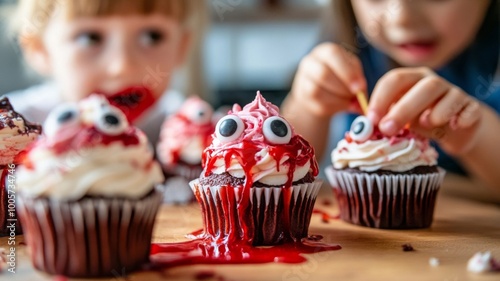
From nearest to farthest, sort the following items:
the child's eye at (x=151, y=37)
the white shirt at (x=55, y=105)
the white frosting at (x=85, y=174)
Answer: the white frosting at (x=85, y=174) < the child's eye at (x=151, y=37) < the white shirt at (x=55, y=105)

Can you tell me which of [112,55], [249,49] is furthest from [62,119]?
[249,49]

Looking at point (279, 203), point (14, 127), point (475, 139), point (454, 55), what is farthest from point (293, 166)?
point (454, 55)

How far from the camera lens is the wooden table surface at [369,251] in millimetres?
1386

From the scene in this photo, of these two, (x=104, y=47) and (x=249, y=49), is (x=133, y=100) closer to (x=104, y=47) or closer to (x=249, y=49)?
(x=104, y=47)

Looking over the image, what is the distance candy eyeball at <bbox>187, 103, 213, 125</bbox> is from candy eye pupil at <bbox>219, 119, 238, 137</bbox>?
96 cm

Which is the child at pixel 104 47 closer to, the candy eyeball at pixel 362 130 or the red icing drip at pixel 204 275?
the candy eyeball at pixel 362 130

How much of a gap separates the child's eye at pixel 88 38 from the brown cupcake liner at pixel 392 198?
1324 millimetres

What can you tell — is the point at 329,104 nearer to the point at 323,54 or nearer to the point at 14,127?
the point at 323,54

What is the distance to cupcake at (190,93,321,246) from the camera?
1.65 m

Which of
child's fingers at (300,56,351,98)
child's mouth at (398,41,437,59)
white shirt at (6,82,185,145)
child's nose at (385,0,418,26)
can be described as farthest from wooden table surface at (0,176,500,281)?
white shirt at (6,82,185,145)

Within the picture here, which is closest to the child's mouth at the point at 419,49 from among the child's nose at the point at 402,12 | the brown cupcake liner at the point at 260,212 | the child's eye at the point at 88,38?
the child's nose at the point at 402,12

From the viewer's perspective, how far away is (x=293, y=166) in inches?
65.4

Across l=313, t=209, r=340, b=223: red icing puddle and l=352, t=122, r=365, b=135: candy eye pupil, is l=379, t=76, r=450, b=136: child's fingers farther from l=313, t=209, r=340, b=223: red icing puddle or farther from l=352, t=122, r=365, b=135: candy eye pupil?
l=313, t=209, r=340, b=223: red icing puddle

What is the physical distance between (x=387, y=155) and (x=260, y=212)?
51cm
